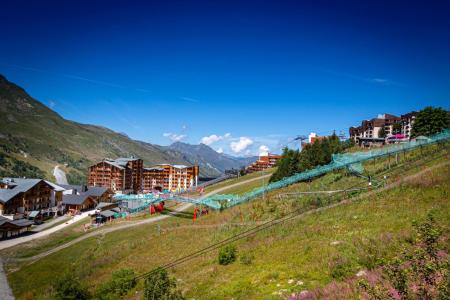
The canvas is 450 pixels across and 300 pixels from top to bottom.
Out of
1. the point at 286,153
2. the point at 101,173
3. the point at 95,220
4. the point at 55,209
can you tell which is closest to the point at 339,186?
the point at 286,153

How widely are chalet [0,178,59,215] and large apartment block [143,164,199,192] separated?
7643cm

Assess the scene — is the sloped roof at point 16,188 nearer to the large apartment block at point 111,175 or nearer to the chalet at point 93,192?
the chalet at point 93,192

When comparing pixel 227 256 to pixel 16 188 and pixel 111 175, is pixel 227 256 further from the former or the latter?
pixel 111 175

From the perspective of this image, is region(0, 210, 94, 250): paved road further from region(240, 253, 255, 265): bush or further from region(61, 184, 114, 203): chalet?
region(240, 253, 255, 265): bush

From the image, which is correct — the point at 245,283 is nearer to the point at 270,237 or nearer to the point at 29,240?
the point at 270,237

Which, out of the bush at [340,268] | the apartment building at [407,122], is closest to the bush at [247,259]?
the bush at [340,268]

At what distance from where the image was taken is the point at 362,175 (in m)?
49.8

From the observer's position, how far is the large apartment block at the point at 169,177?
179 m

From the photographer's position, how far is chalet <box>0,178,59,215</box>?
89375 millimetres

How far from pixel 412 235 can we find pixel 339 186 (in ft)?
101

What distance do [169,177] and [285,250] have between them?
164666mm

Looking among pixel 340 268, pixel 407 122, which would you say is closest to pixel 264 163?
pixel 407 122

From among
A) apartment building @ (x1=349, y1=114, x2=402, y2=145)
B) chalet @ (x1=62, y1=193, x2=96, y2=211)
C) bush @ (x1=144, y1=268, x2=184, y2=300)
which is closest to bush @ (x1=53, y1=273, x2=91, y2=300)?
bush @ (x1=144, y1=268, x2=184, y2=300)

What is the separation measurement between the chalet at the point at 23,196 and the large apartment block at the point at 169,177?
7643cm
